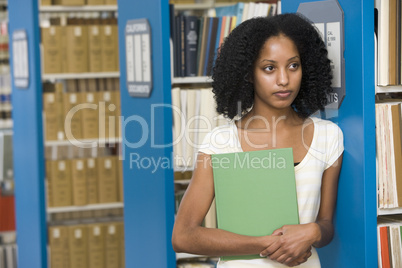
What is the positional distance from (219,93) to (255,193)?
0.33 m

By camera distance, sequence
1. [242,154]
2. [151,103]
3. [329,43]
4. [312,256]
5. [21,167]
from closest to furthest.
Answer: [242,154] → [312,256] → [329,43] → [151,103] → [21,167]

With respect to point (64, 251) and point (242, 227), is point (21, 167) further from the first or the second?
point (242, 227)

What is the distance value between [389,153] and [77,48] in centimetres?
317

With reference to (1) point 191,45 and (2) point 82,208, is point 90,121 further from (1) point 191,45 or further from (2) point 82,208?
(1) point 191,45

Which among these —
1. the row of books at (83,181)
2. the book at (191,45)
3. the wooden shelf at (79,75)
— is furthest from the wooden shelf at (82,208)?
the book at (191,45)

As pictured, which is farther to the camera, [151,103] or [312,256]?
[151,103]

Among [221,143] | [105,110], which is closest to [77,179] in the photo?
[105,110]

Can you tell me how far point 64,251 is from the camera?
15.7ft

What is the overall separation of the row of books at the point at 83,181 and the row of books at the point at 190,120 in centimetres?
178

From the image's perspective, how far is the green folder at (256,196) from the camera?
72.6 inches

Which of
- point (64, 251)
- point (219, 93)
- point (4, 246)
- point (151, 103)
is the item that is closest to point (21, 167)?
point (64, 251)

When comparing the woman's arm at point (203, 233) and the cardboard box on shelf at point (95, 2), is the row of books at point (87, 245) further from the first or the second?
the woman's arm at point (203, 233)

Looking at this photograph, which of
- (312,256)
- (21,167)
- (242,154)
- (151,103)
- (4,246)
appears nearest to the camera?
(242,154)

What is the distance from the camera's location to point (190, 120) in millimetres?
3137
